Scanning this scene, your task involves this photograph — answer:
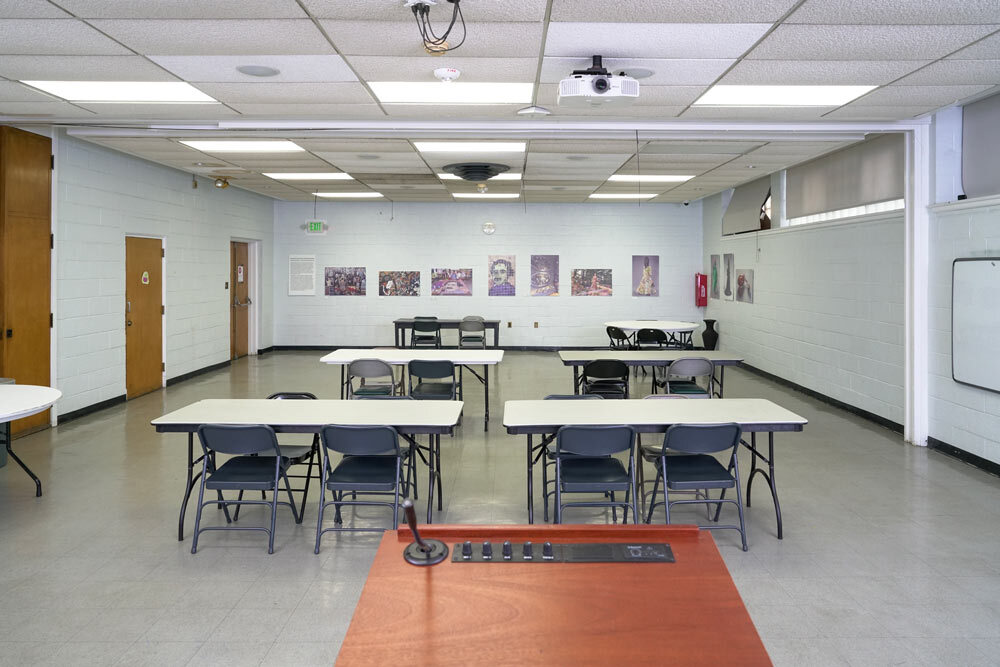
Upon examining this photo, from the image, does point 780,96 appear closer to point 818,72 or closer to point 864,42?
point 818,72

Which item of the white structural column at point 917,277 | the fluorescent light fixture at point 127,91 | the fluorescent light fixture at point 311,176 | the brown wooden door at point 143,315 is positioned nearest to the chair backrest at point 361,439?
the fluorescent light fixture at point 127,91

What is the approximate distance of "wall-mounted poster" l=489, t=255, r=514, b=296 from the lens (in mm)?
12773

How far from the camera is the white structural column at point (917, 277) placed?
19.2 ft

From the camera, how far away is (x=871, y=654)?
104 inches

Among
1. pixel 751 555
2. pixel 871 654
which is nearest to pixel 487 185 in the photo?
pixel 751 555

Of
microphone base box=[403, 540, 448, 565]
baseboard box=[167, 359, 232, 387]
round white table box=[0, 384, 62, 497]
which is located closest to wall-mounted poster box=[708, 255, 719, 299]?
baseboard box=[167, 359, 232, 387]

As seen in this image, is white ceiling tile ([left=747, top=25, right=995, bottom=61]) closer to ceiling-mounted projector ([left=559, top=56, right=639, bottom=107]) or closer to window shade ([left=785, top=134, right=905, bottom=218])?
ceiling-mounted projector ([left=559, top=56, right=639, bottom=107])

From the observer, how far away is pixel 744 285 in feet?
34.3

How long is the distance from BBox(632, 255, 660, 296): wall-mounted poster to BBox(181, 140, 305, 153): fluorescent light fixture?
24.4 feet

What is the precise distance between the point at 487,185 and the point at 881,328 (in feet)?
18.4

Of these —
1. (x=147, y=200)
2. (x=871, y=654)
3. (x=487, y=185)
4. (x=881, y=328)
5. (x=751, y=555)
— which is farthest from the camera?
(x=487, y=185)

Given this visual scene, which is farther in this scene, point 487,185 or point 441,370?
point 487,185

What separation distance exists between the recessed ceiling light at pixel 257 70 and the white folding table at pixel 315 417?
2.12m

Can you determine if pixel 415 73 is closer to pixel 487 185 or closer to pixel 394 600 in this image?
pixel 394 600
